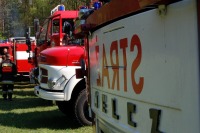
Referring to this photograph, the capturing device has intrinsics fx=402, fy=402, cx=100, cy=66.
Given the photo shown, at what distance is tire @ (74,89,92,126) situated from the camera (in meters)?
7.40

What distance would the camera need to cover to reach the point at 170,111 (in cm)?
172

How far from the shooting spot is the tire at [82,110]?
24.3 feet

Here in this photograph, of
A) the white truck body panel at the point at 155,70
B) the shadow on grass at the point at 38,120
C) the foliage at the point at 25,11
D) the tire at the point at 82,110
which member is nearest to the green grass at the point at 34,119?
the shadow on grass at the point at 38,120

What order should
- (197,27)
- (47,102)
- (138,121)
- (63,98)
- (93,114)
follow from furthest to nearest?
(47,102)
(63,98)
(93,114)
(138,121)
(197,27)

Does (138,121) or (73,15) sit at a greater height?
(73,15)

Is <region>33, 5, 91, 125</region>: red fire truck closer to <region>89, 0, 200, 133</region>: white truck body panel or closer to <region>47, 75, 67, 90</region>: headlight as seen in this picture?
<region>47, 75, 67, 90</region>: headlight

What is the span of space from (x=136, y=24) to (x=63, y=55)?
18.6ft

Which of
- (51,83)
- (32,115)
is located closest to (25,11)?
(32,115)

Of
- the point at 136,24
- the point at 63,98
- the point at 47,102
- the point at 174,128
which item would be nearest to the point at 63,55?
the point at 63,98

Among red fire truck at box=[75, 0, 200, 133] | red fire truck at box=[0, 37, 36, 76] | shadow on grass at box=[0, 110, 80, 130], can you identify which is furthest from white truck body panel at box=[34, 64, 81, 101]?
red fire truck at box=[0, 37, 36, 76]

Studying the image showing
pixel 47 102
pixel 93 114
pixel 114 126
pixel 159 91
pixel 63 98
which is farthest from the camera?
pixel 47 102

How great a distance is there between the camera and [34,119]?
29.8 ft

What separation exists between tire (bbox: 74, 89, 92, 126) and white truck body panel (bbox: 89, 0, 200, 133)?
4.61 metres

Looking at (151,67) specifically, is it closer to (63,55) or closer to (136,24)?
(136,24)
